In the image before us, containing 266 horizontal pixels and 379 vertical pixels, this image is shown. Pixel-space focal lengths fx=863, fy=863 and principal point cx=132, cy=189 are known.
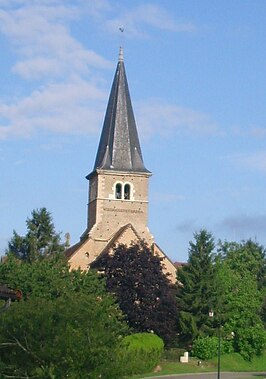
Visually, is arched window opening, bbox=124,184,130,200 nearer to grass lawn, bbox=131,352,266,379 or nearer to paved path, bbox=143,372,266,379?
grass lawn, bbox=131,352,266,379

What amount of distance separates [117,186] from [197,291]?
738 inches

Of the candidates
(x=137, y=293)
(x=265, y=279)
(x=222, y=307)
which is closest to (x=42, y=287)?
(x=137, y=293)

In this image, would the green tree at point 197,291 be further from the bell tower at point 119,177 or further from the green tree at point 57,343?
the green tree at point 57,343

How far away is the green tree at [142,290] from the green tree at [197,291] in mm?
1001

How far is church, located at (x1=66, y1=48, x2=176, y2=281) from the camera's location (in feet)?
246

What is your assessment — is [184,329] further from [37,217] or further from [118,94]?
[118,94]

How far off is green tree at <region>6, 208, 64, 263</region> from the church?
856 centimetres

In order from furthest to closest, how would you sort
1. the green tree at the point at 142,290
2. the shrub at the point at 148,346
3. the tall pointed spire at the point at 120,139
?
the tall pointed spire at the point at 120,139 < the green tree at the point at 142,290 < the shrub at the point at 148,346

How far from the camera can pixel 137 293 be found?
190 ft

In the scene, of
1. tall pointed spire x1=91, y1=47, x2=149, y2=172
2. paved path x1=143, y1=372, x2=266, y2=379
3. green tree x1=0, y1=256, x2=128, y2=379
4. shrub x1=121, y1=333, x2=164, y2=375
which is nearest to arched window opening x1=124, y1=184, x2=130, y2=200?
tall pointed spire x1=91, y1=47, x2=149, y2=172

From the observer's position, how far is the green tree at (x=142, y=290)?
187ft

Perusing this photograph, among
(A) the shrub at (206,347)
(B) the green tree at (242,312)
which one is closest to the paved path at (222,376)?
(A) the shrub at (206,347)

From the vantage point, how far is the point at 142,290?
5756cm

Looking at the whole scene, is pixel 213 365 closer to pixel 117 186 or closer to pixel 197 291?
pixel 197 291
